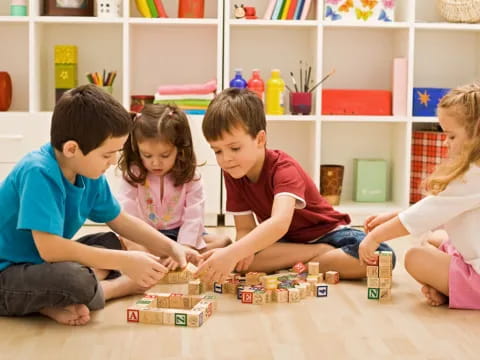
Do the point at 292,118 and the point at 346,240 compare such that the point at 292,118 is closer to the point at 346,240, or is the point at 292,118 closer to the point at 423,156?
the point at 423,156

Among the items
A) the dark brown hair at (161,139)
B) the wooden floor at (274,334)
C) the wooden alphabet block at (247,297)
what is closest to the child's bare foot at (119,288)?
the wooden floor at (274,334)

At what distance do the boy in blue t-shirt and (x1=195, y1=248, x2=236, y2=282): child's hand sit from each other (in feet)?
0.56

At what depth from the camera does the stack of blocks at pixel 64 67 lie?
350 centimetres

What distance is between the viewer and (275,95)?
3479 mm

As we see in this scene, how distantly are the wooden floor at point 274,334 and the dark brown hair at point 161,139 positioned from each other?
1.82 feet

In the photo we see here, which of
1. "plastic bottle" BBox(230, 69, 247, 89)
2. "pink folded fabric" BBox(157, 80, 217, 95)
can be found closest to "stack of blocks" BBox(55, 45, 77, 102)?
"pink folded fabric" BBox(157, 80, 217, 95)

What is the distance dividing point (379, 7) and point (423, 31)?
373mm

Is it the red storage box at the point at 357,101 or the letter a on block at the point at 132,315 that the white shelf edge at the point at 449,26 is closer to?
the red storage box at the point at 357,101

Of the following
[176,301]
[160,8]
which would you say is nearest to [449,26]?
[160,8]

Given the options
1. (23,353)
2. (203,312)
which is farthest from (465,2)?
(23,353)

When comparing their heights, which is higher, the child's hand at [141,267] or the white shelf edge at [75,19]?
the white shelf edge at [75,19]

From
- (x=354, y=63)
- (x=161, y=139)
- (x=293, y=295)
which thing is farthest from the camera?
(x=354, y=63)

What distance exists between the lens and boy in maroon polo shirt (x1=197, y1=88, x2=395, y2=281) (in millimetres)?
2094

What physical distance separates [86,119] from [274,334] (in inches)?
24.2
